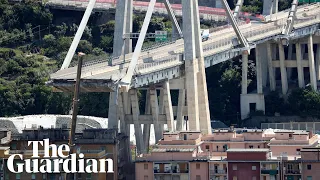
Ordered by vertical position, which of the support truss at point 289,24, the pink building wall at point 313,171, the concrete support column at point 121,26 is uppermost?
the support truss at point 289,24

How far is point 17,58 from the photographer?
14212 cm

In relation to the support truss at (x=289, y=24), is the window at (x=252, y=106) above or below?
below

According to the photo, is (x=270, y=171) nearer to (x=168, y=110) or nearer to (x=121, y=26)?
(x=168, y=110)

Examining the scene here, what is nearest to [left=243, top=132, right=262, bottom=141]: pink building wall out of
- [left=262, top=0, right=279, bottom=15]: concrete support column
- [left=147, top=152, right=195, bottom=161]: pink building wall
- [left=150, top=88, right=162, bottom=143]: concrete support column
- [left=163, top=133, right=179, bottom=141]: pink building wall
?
[left=163, top=133, right=179, bottom=141]: pink building wall

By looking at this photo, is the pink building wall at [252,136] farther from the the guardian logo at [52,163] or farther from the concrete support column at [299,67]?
the concrete support column at [299,67]

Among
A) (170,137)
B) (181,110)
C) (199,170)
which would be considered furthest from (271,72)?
(199,170)

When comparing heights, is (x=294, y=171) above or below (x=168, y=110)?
below

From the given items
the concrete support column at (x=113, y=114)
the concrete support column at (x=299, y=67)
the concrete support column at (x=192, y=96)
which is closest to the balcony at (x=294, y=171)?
the concrete support column at (x=192, y=96)

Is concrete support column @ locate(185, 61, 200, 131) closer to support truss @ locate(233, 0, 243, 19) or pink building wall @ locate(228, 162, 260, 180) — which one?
pink building wall @ locate(228, 162, 260, 180)

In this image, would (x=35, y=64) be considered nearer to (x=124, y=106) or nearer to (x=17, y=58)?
(x=17, y=58)

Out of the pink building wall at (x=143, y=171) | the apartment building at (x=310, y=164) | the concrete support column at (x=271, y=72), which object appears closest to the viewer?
the apartment building at (x=310, y=164)

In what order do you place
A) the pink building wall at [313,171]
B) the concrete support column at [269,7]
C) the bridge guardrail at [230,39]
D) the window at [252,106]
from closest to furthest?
the pink building wall at [313,171]
the bridge guardrail at [230,39]
the window at [252,106]
the concrete support column at [269,7]

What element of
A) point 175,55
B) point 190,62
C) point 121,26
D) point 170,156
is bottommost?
point 170,156

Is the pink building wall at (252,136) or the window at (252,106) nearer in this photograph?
the pink building wall at (252,136)
